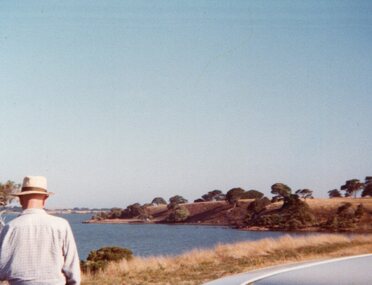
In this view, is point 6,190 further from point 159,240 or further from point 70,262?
point 159,240

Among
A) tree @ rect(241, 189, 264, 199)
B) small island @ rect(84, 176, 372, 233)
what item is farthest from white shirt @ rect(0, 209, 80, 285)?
tree @ rect(241, 189, 264, 199)

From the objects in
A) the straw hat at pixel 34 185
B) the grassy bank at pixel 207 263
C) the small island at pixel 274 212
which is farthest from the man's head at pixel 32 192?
the small island at pixel 274 212

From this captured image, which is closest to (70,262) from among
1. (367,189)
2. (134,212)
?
(367,189)

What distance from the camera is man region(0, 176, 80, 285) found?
3.82 meters

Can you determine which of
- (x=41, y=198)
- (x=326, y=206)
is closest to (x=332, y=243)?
(x=41, y=198)

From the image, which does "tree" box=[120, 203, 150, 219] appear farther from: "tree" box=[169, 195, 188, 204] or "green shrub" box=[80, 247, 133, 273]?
"green shrub" box=[80, 247, 133, 273]

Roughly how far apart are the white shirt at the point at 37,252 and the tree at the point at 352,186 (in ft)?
408

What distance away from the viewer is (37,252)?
3.84 meters

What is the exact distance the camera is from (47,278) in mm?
3818

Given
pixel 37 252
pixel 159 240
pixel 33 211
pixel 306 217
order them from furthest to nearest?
pixel 306 217, pixel 159 240, pixel 33 211, pixel 37 252

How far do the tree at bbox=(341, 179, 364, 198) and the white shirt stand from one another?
124431 mm

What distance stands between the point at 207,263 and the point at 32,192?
14187 millimetres

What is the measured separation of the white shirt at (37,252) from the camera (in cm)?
382

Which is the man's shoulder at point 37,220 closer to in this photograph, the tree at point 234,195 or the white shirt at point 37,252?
the white shirt at point 37,252
